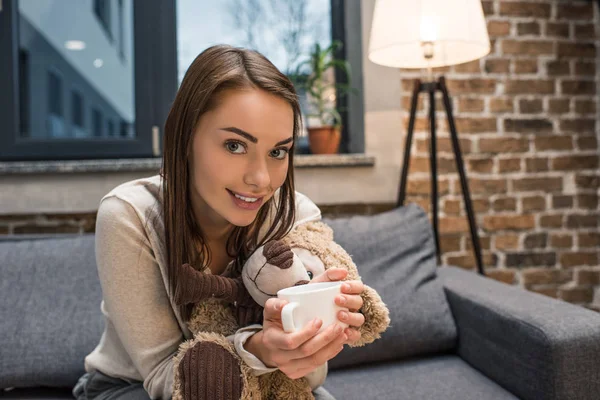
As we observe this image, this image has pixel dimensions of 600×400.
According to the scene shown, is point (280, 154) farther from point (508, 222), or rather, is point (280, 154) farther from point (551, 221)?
point (551, 221)

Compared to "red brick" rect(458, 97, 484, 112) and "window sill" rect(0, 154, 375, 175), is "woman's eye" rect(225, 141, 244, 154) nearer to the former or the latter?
"window sill" rect(0, 154, 375, 175)

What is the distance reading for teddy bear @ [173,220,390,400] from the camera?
833 mm

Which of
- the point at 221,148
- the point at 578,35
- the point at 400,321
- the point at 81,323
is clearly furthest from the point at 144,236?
→ the point at 578,35

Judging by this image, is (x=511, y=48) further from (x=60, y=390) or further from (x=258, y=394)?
(x=60, y=390)

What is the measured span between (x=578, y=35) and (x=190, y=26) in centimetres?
172

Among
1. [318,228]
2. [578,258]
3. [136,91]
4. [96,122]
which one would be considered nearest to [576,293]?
[578,258]

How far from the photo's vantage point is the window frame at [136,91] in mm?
2064

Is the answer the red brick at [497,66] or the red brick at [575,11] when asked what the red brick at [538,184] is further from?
the red brick at [575,11]

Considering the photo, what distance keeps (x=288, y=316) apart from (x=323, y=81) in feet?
5.60

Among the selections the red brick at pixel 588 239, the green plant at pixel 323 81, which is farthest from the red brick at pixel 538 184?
the green plant at pixel 323 81

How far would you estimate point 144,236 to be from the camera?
3.12 ft

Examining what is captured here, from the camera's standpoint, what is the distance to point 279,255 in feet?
2.80

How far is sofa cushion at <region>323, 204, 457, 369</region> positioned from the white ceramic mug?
71 cm

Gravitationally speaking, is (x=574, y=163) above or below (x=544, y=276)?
above
